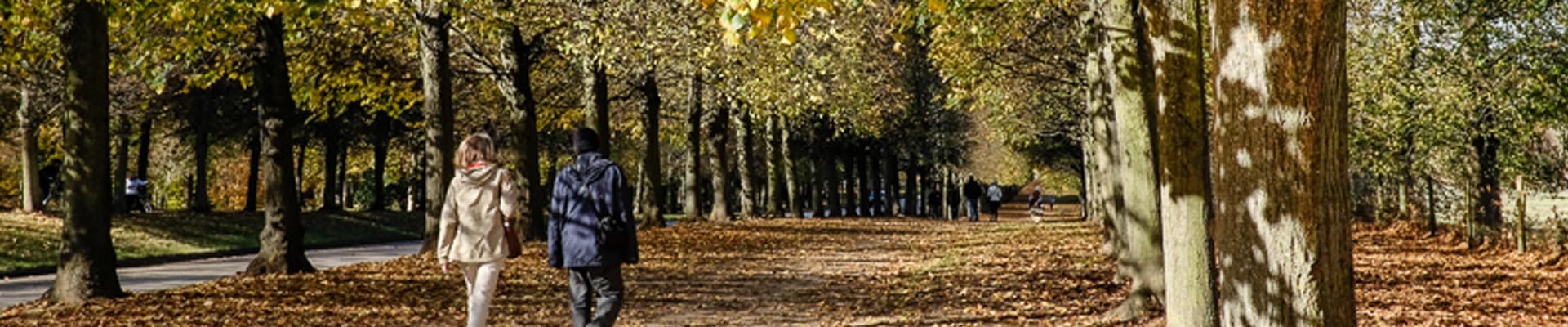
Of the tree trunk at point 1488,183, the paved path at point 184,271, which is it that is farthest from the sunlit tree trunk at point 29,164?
the tree trunk at point 1488,183

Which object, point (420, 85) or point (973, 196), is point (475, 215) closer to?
point (420, 85)

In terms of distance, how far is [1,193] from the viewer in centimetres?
4541

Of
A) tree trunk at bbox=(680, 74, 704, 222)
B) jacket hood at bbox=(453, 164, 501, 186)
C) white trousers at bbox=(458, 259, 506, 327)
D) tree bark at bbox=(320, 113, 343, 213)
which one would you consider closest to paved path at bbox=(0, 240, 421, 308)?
tree trunk at bbox=(680, 74, 704, 222)

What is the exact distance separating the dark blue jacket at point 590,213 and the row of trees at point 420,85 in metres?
1.50

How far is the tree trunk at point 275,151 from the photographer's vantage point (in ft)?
49.2

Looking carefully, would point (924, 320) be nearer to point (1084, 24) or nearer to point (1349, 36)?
point (1084, 24)

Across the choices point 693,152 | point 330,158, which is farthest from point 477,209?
point 330,158

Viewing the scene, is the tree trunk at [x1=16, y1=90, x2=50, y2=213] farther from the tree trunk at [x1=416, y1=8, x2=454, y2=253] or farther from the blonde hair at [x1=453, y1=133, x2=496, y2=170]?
→ the blonde hair at [x1=453, y1=133, x2=496, y2=170]

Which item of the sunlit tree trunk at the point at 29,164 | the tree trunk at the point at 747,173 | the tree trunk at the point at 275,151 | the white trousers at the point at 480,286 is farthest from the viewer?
the tree trunk at the point at 747,173

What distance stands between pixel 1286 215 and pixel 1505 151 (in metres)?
18.2

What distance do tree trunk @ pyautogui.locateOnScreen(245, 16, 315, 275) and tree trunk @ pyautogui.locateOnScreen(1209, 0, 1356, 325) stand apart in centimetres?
1200

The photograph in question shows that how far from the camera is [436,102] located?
1888 cm

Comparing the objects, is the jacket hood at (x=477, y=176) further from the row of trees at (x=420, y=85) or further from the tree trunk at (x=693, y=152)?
the tree trunk at (x=693, y=152)

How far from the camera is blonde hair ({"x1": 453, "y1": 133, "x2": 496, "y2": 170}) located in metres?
8.45
